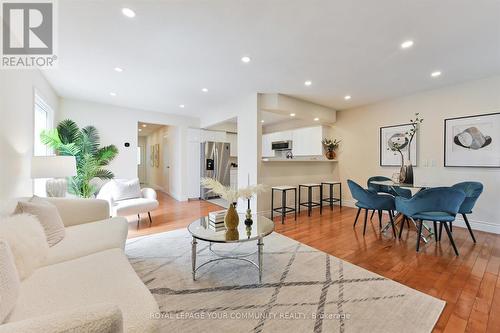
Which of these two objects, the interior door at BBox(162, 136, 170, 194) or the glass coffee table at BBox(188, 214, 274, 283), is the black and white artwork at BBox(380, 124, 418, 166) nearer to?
the glass coffee table at BBox(188, 214, 274, 283)

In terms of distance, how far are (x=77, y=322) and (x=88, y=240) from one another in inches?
53.9

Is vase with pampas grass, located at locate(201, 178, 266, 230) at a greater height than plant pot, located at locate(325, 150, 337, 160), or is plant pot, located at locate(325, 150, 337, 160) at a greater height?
plant pot, located at locate(325, 150, 337, 160)

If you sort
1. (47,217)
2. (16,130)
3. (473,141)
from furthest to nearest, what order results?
(473,141) → (16,130) → (47,217)

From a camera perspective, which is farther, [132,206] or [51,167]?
[132,206]

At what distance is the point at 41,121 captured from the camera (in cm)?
365

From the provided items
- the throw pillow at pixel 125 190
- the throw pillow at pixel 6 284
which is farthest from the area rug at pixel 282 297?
the throw pillow at pixel 125 190

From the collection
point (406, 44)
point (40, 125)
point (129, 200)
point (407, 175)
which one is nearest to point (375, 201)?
point (407, 175)

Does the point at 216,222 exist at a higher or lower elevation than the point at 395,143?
lower

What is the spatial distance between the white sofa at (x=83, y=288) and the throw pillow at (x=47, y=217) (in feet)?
0.23

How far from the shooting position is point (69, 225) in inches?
86.0

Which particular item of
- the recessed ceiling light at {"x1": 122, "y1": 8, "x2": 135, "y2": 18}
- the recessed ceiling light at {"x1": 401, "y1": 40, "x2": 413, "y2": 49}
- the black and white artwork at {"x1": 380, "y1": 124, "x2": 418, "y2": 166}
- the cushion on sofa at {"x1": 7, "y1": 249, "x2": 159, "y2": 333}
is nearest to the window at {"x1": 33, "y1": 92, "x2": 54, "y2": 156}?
the recessed ceiling light at {"x1": 122, "y1": 8, "x2": 135, "y2": 18}

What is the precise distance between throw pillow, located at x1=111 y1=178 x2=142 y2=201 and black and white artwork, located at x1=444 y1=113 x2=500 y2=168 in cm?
574

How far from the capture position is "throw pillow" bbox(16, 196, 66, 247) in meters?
1.61

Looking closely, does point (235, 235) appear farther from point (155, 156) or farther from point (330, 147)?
point (155, 156)
